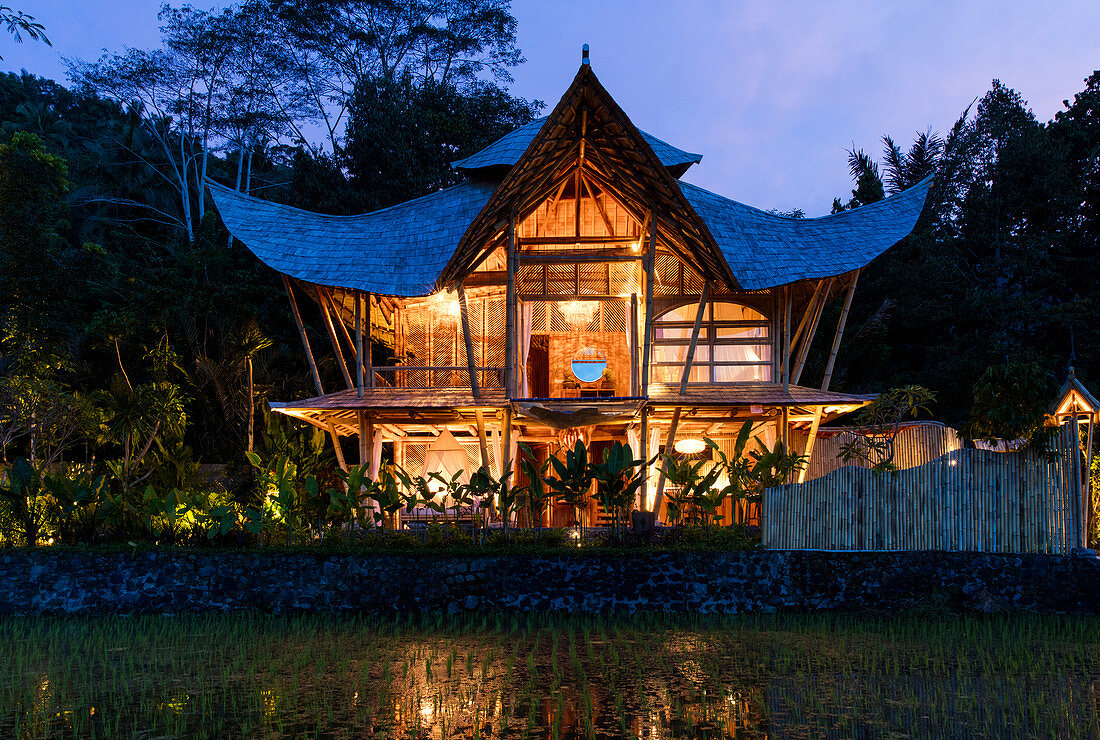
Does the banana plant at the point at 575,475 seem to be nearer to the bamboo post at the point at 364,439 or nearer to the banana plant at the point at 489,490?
the banana plant at the point at 489,490

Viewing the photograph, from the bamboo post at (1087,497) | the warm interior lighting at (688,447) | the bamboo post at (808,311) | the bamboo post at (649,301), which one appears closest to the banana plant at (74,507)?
the bamboo post at (649,301)

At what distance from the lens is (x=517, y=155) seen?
18.7 meters

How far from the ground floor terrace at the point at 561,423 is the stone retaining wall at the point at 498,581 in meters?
1.64

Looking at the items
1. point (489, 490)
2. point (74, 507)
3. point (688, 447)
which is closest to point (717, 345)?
point (688, 447)

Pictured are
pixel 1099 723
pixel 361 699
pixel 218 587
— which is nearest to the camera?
pixel 1099 723

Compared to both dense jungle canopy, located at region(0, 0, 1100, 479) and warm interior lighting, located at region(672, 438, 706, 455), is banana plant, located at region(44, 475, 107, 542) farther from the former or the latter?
warm interior lighting, located at region(672, 438, 706, 455)

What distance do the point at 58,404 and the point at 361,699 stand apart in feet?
44.1

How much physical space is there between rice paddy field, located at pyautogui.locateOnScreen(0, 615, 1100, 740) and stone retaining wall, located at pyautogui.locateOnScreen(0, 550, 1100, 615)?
0.55 m

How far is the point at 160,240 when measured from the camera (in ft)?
110

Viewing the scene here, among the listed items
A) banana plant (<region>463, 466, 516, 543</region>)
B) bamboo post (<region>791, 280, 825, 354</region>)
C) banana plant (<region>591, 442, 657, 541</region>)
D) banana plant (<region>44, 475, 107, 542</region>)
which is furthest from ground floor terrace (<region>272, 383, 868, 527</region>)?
banana plant (<region>44, 475, 107, 542</region>)

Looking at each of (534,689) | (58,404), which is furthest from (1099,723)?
(58,404)

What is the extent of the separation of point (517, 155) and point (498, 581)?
395 inches

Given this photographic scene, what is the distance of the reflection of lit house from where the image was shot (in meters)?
15.7

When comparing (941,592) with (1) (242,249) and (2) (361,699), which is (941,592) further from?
(1) (242,249)
